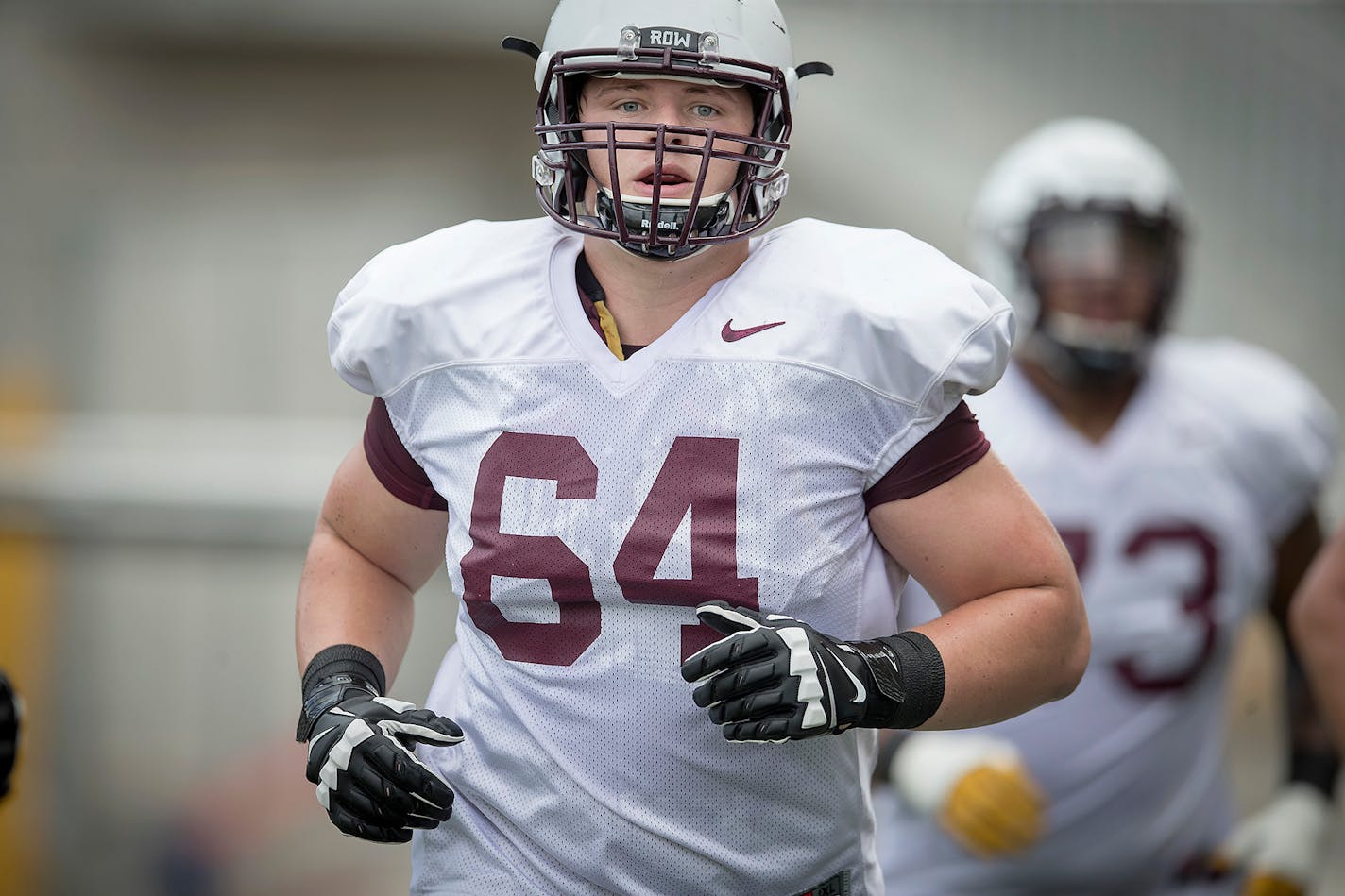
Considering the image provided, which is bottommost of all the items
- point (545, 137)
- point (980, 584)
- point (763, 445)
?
point (980, 584)

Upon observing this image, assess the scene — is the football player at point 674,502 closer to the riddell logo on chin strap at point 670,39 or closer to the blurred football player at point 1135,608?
the riddell logo on chin strap at point 670,39

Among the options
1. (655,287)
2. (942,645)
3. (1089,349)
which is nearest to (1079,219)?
(1089,349)

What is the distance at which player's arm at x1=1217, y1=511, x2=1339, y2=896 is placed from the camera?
3.42 metres

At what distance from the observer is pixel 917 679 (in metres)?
1.90

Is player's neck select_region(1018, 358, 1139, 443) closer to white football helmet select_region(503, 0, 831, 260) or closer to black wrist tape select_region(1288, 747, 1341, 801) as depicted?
black wrist tape select_region(1288, 747, 1341, 801)

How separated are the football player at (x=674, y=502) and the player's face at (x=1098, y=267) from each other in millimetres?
1801

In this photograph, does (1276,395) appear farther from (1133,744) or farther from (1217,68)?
(1217,68)

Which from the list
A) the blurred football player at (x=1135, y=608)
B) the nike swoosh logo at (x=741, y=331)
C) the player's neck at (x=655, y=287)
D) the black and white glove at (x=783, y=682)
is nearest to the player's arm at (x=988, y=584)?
the black and white glove at (x=783, y=682)

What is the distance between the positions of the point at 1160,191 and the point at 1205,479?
815 mm

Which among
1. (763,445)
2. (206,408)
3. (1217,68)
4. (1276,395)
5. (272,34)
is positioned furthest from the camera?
(272,34)

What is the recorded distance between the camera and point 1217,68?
744 cm

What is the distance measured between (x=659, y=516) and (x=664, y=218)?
1.18ft

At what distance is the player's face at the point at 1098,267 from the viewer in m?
3.76

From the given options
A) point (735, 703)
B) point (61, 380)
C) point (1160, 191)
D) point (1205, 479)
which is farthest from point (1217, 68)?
point (735, 703)
